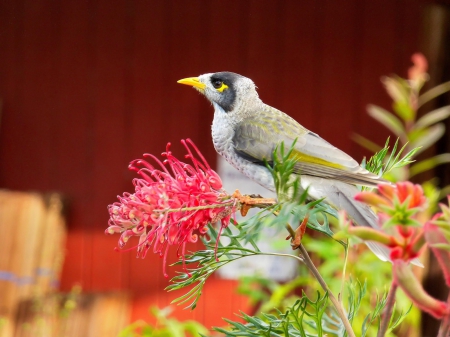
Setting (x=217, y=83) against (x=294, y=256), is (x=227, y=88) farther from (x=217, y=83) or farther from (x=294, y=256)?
(x=294, y=256)

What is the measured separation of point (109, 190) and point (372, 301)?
5.54 ft

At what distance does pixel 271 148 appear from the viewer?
5.08ft

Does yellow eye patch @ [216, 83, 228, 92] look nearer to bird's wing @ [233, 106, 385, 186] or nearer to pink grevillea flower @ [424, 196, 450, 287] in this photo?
bird's wing @ [233, 106, 385, 186]

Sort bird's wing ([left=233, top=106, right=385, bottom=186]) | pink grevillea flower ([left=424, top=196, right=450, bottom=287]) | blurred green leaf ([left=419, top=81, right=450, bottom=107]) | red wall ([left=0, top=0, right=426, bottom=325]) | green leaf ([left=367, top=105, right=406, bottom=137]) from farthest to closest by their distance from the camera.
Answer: red wall ([left=0, top=0, right=426, bottom=325]) < blurred green leaf ([left=419, top=81, right=450, bottom=107]) < green leaf ([left=367, top=105, right=406, bottom=137]) < bird's wing ([left=233, top=106, right=385, bottom=186]) < pink grevillea flower ([left=424, top=196, right=450, bottom=287])

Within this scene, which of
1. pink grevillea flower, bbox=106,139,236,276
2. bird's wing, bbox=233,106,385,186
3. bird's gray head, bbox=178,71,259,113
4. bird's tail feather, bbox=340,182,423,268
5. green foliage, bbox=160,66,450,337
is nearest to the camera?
green foliage, bbox=160,66,450,337

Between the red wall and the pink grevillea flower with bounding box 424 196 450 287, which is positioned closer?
the pink grevillea flower with bounding box 424 196 450 287

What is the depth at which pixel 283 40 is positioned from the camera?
3.87 meters

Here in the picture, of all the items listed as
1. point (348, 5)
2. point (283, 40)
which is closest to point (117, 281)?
point (283, 40)

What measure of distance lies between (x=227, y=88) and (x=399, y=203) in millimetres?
1102

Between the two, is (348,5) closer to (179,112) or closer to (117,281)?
(179,112)

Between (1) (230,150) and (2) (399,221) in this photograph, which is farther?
(1) (230,150)

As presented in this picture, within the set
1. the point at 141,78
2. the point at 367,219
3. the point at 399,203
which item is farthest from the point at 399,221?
the point at 141,78

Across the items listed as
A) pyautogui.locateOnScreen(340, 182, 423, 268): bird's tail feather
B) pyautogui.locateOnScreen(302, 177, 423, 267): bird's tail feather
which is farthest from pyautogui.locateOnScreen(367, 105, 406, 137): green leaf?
pyautogui.locateOnScreen(340, 182, 423, 268): bird's tail feather

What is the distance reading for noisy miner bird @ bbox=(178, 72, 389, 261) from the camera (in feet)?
4.35
